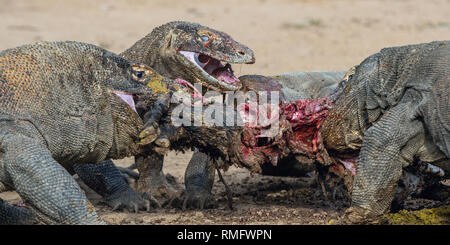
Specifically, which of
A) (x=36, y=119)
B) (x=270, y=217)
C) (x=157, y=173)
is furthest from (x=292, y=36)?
(x=36, y=119)

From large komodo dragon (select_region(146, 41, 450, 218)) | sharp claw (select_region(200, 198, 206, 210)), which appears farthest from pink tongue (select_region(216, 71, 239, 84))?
large komodo dragon (select_region(146, 41, 450, 218))

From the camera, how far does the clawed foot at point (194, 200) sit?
7059 millimetres

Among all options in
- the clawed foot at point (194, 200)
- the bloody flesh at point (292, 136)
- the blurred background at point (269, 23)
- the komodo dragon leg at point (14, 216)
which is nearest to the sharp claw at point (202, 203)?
the clawed foot at point (194, 200)

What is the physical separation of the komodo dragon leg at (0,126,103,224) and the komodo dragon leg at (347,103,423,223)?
6.71 feet

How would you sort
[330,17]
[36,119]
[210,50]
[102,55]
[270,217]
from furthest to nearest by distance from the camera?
1. [330,17]
2. [210,50]
3. [270,217]
4. [102,55]
5. [36,119]

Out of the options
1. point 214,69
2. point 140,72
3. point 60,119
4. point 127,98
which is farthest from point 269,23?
point 60,119

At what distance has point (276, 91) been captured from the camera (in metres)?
6.88

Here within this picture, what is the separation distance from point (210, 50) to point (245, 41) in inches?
338

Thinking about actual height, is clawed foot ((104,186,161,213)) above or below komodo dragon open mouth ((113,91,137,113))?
below

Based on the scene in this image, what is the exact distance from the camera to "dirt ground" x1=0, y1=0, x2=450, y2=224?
14.7m

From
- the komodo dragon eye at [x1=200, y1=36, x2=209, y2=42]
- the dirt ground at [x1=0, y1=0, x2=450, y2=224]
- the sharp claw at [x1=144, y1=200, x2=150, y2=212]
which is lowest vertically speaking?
the sharp claw at [x1=144, y1=200, x2=150, y2=212]

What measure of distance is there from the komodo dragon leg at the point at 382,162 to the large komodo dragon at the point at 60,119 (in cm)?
164

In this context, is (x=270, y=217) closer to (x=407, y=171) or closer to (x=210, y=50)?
(x=407, y=171)

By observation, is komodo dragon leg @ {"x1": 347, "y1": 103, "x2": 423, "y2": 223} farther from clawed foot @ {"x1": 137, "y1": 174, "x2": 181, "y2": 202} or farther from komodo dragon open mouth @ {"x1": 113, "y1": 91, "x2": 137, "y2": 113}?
clawed foot @ {"x1": 137, "y1": 174, "x2": 181, "y2": 202}
